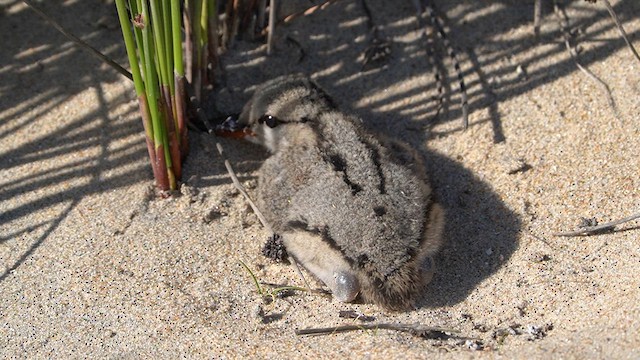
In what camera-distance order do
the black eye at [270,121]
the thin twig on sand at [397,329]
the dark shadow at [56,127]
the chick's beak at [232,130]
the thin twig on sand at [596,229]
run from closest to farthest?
the thin twig on sand at [397,329] < the thin twig on sand at [596,229] < the dark shadow at [56,127] < the black eye at [270,121] < the chick's beak at [232,130]

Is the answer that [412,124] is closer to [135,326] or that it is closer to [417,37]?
[417,37]

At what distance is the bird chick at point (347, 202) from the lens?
11.5 ft

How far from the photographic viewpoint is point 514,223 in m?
3.93

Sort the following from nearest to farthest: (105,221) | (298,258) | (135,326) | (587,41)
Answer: (135,326), (298,258), (105,221), (587,41)

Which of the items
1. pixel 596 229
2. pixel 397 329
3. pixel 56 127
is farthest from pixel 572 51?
pixel 56 127

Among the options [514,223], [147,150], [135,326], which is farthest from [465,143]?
[135,326]

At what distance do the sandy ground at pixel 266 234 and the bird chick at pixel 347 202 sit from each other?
0.16m

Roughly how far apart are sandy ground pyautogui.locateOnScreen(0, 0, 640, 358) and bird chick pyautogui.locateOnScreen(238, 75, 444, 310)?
161 mm

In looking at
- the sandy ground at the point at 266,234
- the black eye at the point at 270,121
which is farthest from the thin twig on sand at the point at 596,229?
the black eye at the point at 270,121

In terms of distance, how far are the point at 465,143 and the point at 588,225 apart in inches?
34.7

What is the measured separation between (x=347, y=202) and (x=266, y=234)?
23.3 inches

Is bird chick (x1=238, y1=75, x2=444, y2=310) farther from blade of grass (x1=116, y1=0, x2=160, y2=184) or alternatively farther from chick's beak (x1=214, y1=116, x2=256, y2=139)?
blade of grass (x1=116, y1=0, x2=160, y2=184)

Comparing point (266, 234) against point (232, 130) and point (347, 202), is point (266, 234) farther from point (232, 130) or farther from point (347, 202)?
point (232, 130)

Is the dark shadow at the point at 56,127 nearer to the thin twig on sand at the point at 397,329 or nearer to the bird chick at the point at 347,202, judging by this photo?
the bird chick at the point at 347,202
